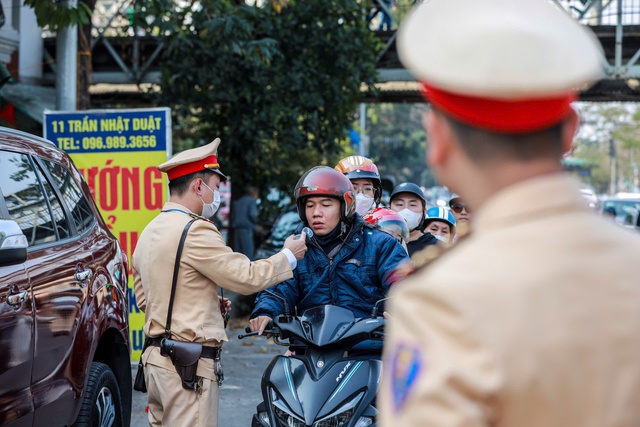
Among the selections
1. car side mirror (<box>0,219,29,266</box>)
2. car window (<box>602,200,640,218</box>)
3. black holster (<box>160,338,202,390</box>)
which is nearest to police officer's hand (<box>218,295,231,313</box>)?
black holster (<box>160,338,202,390</box>)

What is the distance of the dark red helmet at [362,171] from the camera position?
21.4ft

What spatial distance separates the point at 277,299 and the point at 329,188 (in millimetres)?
620

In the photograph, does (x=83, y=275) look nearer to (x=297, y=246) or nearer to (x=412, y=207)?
(x=297, y=246)

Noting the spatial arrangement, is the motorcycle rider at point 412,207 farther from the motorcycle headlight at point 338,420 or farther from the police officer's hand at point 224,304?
the motorcycle headlight at point 338,420

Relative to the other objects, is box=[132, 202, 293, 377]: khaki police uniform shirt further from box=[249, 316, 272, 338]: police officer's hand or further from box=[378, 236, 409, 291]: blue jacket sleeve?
box=[378, 236, 409, 291]: blue jacket sleeve

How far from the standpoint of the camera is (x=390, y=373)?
4.68ft

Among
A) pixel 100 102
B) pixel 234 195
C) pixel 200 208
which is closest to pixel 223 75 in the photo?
pixel 234 195

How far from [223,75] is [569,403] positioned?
12.0 m

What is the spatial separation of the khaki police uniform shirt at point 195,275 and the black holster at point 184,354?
5 cm

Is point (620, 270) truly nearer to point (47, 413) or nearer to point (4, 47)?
point (47, 413)

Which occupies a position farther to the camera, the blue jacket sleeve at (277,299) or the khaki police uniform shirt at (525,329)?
the blue jacket sleeve at (277,299)

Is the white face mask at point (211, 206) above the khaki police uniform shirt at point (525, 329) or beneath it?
beneath

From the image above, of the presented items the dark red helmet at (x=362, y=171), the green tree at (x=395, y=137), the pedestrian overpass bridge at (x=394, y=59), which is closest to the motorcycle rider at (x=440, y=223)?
the dark red helmet at (x=362, y=171)

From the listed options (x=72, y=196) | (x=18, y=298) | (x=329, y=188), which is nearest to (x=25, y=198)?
(x=72, y=196)
